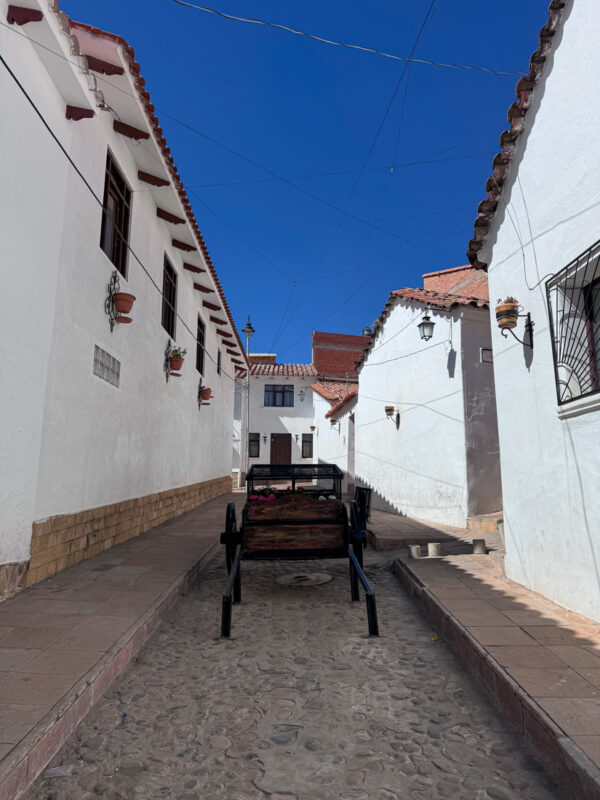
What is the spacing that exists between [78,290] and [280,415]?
20.7 m

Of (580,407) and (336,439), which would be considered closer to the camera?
(580,407)

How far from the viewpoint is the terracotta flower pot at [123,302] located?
6078mm

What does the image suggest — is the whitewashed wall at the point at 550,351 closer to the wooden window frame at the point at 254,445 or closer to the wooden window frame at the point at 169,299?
the wooden window frame at the point at 169,299

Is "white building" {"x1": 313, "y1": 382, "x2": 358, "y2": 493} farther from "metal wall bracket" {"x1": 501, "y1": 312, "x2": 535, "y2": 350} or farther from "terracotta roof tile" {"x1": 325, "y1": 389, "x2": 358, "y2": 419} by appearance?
"metal wall bracket" {"x1": 501, "y1": 312, "x2": 535, "y2": 350}

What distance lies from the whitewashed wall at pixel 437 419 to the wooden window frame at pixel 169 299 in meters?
4.61

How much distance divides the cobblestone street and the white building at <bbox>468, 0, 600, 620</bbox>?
1.36 meters

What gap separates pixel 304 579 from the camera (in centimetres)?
532

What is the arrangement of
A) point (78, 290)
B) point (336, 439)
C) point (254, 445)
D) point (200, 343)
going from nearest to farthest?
point (78, 290)
point (200, 343)
point (336, 439)
point (254, 445)

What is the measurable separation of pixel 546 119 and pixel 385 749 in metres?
4.96

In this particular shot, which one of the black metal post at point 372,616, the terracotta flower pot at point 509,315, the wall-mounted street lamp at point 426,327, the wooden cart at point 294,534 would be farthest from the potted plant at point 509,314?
the wall-mounted street lamp at point 426,327

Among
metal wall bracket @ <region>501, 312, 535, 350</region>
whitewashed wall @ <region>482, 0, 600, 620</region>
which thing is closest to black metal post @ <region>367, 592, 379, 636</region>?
whitewashed wall @ <region>482, 0, 600, 620</region>

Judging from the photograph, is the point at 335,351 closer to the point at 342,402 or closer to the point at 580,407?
the point at 342,402

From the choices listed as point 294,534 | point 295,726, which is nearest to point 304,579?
A: point 294,534

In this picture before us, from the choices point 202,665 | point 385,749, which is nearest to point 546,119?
point 385,749
